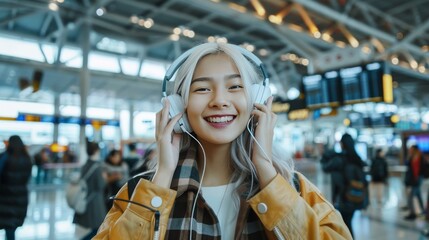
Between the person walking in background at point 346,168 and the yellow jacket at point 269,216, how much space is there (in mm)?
4650

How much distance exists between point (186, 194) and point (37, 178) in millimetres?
17234

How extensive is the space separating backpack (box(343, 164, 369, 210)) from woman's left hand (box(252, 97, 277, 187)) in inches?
187

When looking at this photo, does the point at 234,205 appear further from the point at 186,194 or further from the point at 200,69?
the point at 200,69

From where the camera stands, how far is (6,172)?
512cm

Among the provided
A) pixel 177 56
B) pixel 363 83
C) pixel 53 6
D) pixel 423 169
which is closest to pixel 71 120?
pixel 53 6

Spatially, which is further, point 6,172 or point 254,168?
point 6,172

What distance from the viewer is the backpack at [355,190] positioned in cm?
556

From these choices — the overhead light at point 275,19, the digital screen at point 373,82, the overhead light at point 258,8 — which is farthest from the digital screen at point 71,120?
the digital screen at point 373,82

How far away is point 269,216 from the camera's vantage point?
1177mm

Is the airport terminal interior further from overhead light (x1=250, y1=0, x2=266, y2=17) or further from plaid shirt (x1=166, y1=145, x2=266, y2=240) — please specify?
plaid shirt (x1=166, y1=145, x2=266, y2=240)

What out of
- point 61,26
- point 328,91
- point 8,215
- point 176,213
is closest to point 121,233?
point 176,213

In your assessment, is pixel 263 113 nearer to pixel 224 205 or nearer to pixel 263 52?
pixel 224 205

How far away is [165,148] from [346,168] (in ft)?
16.5

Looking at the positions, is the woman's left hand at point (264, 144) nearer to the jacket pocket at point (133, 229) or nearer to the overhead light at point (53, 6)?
the jacket pocket at point (133, 229)
